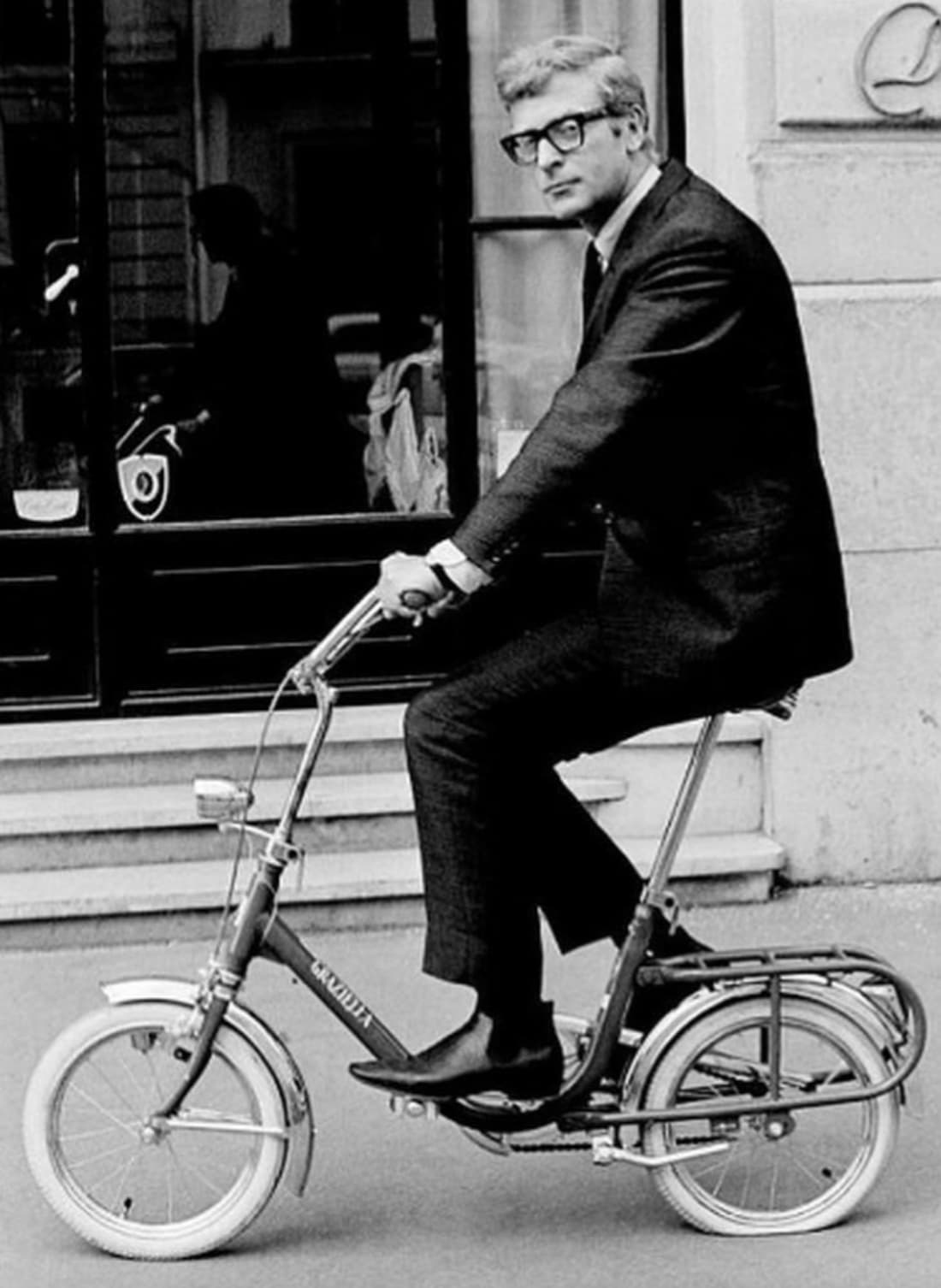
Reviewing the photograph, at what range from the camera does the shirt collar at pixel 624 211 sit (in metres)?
4.83

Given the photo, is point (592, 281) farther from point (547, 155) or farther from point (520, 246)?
point (520, 246)

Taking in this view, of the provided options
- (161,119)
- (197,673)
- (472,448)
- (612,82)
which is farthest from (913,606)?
(612,82)

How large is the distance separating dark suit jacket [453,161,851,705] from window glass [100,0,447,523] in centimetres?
348

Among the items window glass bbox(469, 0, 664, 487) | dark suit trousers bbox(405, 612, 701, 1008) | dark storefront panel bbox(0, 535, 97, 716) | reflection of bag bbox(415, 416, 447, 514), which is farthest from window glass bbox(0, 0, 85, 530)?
dark suit trousers bbox(405, 612, 701, 1008)

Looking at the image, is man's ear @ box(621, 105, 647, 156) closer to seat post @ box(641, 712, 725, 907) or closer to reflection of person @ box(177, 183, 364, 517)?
seat post @ box(641, 712, 725, 907)

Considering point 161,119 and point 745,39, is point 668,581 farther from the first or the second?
point 161,119

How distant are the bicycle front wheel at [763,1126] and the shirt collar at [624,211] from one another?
141cm

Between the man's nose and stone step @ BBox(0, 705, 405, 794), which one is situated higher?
the man's nose

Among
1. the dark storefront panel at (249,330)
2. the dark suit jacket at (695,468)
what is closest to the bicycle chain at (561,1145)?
the dark suit jacket at (695,468)

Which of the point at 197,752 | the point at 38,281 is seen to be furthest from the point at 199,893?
the point at 38,281

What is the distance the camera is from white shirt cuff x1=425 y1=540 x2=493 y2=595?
15.4 feet

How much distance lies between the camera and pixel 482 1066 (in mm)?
4887

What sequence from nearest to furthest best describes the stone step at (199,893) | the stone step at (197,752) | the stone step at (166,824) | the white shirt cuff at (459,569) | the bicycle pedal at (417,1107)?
the white shirt cuff at (459,569) < the bicycle pedal at (417,1107) < the stone step at (199,893) < the stone step at (166,824) < the stone step at (197,752)

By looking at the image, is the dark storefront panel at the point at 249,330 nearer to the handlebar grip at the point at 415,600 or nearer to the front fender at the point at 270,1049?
the front fender at the point at 270,1049
